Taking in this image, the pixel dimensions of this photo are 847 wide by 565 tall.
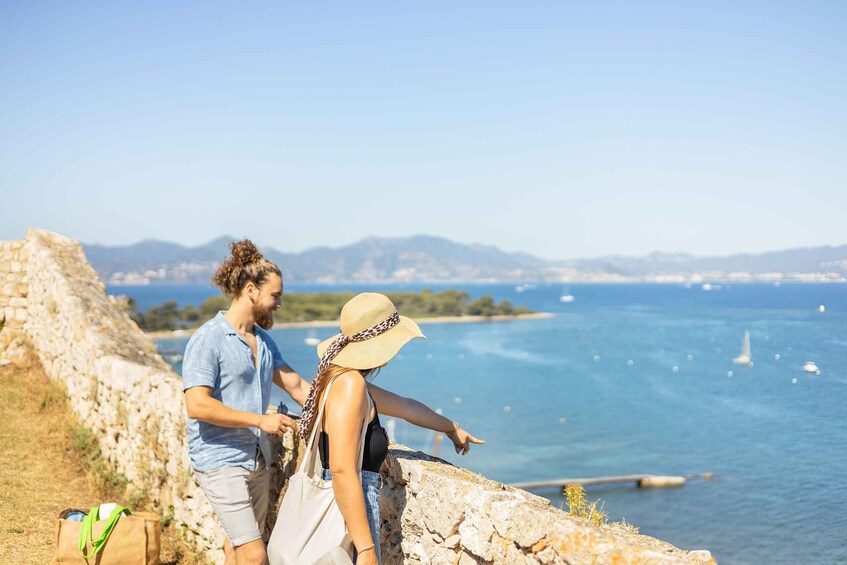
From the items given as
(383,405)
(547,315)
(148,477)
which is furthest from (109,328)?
(547,315)

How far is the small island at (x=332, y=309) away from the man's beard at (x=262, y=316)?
99.0 metres

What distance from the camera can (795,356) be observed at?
2218 inches

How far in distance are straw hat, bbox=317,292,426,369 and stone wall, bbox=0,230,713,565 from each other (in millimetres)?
896

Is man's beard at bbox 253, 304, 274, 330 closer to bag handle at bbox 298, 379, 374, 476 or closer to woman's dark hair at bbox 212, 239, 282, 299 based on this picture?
woman's dark hair at bbox 212, 239, 282, 299

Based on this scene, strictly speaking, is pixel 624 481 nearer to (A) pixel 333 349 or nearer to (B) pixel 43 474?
(B) pixel 43 474

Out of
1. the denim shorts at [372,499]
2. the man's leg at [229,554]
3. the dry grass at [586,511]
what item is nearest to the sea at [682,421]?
the dry grass at [586,511]

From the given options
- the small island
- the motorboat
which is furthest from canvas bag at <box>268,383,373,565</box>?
the small island

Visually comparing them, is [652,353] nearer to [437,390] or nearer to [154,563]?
[437,390]

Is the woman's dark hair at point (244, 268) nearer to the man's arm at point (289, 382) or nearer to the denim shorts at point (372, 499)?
the man's arm at point (289, 382)

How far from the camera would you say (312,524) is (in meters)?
2.76

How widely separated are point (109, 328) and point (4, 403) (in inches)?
64.6

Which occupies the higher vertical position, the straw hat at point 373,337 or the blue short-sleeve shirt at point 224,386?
the straw hat at point 373,337

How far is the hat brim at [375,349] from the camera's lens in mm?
2754

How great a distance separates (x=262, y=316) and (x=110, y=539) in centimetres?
196
